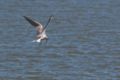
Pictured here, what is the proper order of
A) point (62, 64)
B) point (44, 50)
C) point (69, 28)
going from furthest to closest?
point (69, 28)
point (44, 50)
point (62, 64)

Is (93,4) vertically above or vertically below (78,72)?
above

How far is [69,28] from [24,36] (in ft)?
8.80

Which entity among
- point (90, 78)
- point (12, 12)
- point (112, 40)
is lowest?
point (90, 78)

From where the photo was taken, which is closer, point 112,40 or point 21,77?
point 21,77

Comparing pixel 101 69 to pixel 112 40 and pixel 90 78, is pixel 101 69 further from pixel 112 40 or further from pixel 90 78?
pixel 112 40

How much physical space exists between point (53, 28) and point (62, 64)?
278 inches

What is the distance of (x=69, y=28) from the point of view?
30.9 m

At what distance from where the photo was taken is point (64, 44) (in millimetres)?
27344

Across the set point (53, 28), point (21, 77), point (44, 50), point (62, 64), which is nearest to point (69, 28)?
point (53, 28)

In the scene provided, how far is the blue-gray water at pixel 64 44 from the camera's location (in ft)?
75.1

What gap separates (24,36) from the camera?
28750 mm

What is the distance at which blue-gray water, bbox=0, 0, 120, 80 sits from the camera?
22891 mm

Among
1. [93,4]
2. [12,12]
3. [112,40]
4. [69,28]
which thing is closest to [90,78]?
[112,40]

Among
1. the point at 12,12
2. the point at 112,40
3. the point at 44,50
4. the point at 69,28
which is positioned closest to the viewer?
the point at 44,50
